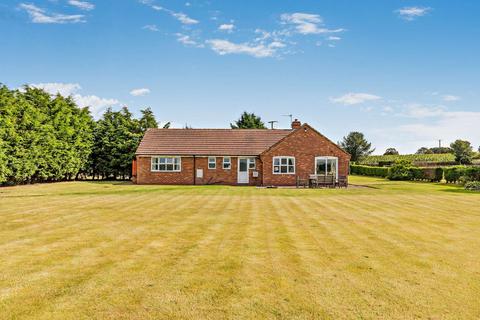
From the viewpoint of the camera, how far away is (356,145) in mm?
80000

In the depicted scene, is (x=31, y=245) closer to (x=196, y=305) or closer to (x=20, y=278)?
(x=20, y=278)

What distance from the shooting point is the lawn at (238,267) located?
5824 millimetres

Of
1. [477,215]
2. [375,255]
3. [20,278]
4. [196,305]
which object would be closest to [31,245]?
[20,278]

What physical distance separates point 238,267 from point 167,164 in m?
31.4

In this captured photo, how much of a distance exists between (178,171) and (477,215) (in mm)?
27543

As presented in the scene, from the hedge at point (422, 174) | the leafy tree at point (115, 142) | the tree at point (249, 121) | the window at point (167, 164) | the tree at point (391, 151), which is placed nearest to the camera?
the window at point (167, 164)

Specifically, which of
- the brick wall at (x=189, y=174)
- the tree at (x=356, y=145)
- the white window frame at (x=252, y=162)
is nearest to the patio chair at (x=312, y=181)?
the brick wall at (x=189, y=174)

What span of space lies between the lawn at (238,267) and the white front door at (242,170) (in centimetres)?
2361

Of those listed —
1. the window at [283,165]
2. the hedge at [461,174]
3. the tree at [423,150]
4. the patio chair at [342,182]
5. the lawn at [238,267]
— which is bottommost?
the lawn at [238,267]

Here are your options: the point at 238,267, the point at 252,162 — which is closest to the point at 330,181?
the point at 252,162

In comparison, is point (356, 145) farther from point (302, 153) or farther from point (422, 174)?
point (302, 153)

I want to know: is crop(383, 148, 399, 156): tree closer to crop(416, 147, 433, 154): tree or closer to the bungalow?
crop(416, 147, 433, 154): tree

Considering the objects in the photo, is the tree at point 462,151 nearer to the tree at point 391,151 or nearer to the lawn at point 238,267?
the tree at point 391,151

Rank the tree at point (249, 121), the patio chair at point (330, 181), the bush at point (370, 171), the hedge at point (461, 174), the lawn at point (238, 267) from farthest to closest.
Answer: the tree at point (249, 121)
the bush at point (370, 171)
the hedge at point (461, 174)
the patio chair at point (330, 181)
the lawn at point (238, 267)
